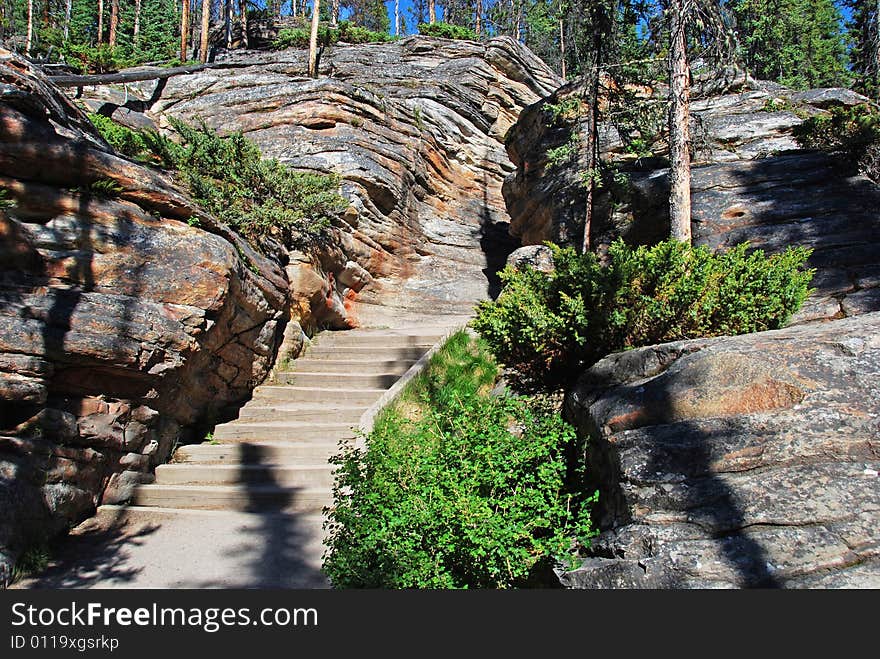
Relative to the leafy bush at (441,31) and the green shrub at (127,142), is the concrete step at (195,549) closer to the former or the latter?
the green shrub at (127,142)

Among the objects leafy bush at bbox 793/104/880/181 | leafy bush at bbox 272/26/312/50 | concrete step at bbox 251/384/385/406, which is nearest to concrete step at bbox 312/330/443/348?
concrete step at bbox 251/384/385/406

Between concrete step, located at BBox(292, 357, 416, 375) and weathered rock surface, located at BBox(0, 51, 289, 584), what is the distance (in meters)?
1.61

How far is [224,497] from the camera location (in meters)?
5.56

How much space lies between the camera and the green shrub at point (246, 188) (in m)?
9.12

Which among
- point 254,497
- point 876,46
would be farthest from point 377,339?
point 876,46

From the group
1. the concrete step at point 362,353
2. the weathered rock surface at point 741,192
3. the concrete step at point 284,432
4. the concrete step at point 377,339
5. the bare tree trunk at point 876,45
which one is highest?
the bare tree trunk at point 876,45

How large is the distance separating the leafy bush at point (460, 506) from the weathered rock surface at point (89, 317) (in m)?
2.81

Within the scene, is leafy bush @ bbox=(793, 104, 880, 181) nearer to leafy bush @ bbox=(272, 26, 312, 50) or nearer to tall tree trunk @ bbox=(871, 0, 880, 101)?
tall tree trunk @ bbox=(871, 0, 880, 101)

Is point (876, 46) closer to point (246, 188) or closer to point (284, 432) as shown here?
point (246, 188)

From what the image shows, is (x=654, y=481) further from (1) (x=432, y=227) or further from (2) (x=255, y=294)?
(1) (x=432, y=227)

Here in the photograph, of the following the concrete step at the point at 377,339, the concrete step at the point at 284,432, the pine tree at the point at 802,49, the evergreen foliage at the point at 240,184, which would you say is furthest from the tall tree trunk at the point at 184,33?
the pine tree at the point at 802,49

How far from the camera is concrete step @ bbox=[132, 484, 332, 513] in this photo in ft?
18.0

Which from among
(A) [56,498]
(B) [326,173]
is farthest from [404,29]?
(A) [56,498]

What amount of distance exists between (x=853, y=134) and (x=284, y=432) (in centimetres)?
1091
